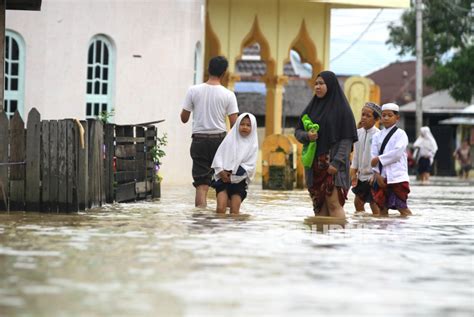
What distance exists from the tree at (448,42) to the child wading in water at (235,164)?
143ft

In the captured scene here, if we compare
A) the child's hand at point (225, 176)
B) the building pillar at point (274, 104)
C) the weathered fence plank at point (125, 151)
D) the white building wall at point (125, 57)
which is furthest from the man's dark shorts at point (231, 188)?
the building pillar at point (274, 104)

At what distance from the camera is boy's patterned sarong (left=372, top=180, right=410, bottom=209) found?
16.0m

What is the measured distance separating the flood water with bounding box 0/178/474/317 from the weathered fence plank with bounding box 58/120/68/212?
707 mm

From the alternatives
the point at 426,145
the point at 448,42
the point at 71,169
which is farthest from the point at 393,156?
the point at 448,42

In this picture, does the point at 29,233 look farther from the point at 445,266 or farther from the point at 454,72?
the point at 454,72

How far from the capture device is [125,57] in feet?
87.7

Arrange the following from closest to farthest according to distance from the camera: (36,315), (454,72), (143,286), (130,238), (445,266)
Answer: (36,315) → (143,286) → (445,266) → (130,238) → (454,72)

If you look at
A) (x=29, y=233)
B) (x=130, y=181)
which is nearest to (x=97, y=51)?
(x=130, y=181)

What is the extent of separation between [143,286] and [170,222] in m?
5.74

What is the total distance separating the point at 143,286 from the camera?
742cm

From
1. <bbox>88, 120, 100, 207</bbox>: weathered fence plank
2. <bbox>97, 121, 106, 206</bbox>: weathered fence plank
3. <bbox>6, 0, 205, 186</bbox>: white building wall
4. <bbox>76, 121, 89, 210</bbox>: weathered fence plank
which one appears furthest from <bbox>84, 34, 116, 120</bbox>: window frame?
<bbox>76, 121, 89, 210</bbox>: weathered fence plank

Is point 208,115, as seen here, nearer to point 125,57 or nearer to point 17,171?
point 17,171

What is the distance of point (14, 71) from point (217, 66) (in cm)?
1109

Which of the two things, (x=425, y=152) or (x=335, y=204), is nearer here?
(x=335, y=204)
